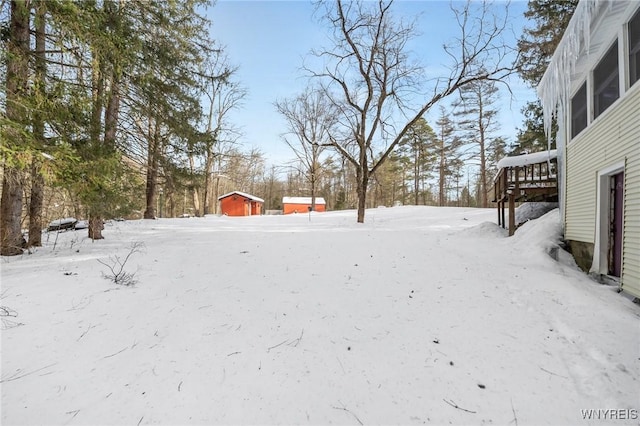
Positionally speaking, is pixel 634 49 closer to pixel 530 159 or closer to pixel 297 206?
pixel 530 159

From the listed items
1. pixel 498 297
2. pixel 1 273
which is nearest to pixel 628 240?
pixel 498 297

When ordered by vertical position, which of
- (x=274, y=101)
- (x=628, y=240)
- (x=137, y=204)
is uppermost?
(x=274, y=101)

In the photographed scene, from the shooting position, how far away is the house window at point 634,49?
3748 millimetres

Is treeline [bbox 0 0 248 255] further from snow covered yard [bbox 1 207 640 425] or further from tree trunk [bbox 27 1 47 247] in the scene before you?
snow covered yard [bbox 1 207 640 425]

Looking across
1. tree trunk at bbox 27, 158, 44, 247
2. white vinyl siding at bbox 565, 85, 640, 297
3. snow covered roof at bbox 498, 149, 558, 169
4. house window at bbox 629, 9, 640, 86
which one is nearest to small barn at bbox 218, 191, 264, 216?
tree trunk at bbox 27, 158, 44, 247

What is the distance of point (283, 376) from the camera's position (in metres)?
2.19

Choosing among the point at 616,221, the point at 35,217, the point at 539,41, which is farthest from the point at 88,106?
the point at 539,41

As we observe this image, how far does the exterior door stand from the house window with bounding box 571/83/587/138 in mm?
1795

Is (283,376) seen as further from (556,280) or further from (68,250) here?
(68,250)

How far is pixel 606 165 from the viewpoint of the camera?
439cm

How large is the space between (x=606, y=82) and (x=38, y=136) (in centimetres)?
914

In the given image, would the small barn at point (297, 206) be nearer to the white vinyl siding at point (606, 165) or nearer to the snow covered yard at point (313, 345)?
the white vinyl siding at point (606, 165)

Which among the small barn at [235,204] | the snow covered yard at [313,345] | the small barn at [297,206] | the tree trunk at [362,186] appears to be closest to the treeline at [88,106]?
the snow covered yard at [313,345]

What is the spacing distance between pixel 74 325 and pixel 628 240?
6.67 m
